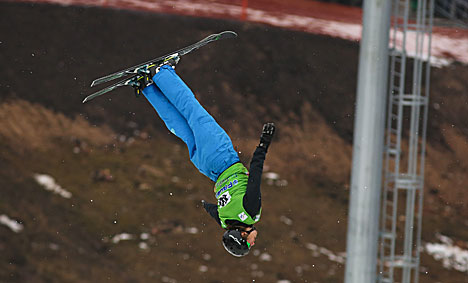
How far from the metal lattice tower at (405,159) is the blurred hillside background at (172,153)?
0.98 ft

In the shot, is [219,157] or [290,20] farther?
[290,20]

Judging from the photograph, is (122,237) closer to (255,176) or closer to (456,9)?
(255,176)

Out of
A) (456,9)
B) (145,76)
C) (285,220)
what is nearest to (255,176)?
(145,76)

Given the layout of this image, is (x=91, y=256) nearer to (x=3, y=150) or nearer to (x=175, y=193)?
(x=175, y=193)

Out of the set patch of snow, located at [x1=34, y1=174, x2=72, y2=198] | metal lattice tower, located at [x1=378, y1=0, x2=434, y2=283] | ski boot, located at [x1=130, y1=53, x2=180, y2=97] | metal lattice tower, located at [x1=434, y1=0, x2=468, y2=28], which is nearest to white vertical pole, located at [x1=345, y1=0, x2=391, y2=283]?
metal lattice tower, located at [x1=378, y1=0, x2=434, y2=283]

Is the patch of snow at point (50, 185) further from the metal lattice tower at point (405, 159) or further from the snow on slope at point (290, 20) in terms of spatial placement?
the metal lattice tower at point (405, 159)

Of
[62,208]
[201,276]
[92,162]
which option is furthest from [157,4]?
[201,276]

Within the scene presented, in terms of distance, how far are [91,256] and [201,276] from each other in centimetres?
114

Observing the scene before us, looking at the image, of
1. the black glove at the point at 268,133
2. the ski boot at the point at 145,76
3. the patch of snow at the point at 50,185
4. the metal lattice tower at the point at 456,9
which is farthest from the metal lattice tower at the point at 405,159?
the patch of snow at the point at 50,185

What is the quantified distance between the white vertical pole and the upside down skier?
1.10 metres

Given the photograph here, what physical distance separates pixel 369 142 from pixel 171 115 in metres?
1.39

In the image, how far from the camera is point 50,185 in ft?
21.1

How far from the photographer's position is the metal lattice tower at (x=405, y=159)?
4375 mm

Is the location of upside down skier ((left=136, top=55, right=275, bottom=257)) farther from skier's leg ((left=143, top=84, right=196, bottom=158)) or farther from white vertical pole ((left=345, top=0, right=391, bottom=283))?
white vertical pole ((left=345, top=0, right=391, bottom=283))
